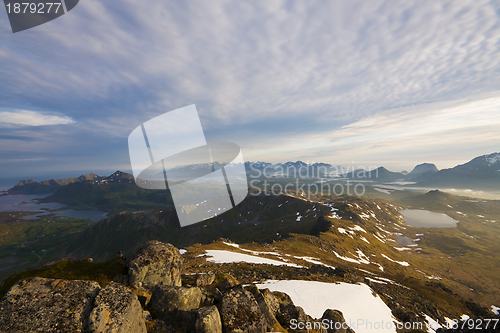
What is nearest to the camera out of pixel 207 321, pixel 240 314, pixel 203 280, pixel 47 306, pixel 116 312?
pixel 47 306

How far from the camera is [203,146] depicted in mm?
27938

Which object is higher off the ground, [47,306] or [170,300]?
[47,306]

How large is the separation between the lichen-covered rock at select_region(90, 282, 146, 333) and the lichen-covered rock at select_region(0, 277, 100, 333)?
0.54 m

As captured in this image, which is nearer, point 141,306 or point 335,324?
point 141,306

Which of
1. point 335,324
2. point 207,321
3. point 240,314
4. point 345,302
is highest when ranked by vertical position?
point 207,321

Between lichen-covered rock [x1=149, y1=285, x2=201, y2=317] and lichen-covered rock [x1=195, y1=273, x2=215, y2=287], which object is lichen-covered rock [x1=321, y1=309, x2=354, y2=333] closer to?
lichen-covered rock [x1=195, y1=273, x2=215, y2=287]

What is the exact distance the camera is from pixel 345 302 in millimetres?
31812

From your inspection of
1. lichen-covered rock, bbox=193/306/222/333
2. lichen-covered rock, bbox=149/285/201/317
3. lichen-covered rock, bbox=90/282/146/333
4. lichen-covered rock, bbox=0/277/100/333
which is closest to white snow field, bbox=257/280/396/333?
lichen-covered rock, bbox=149/285/201/317

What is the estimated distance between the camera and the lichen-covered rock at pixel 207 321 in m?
11.5

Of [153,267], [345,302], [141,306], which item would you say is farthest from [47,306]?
[345,302]

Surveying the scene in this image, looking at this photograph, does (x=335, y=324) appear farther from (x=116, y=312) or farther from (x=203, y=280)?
(x=116, y=312)

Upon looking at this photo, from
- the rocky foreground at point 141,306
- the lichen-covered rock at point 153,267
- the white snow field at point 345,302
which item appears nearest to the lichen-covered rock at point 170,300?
the rocky foreground at point 141,306

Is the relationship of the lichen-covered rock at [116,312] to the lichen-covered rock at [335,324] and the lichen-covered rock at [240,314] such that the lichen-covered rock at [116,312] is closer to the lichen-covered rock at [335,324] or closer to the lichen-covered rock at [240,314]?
the lichen-covered rock at [240,314]

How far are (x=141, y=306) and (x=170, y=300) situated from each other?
184cm
